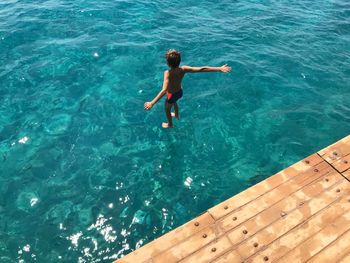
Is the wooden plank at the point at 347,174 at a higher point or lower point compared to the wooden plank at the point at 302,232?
higher

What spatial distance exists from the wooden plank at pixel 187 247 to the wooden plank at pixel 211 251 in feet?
0.27

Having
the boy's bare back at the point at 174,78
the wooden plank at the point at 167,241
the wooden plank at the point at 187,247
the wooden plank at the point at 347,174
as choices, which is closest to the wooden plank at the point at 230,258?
the wooden plank at the point at 187,247

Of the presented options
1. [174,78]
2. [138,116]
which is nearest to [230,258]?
[174,78]

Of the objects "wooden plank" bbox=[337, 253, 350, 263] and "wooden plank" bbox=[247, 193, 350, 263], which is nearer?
"wooden plank" bbox=[337, 253, 350, 263]

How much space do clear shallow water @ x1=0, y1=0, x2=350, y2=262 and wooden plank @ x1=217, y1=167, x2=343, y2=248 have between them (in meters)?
2.23

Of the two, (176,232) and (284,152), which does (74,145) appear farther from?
(284,152)

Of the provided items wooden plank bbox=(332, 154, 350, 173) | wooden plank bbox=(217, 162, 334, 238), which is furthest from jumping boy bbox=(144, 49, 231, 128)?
wooden plank bbox=(332, 154, 350, 173)

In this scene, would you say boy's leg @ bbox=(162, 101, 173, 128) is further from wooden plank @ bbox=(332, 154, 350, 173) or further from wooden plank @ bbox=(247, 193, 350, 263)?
wooden plank @ bbox=(247, 193, 350, 263)

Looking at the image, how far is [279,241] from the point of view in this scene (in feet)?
18.9

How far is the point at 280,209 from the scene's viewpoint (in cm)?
632

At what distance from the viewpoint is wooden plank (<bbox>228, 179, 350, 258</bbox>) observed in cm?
Result: 571

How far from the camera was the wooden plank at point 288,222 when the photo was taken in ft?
18.7

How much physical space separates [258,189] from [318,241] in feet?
5.09

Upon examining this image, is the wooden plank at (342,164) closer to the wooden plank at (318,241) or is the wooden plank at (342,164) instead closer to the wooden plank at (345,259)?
the wooden plank at (318,241)
